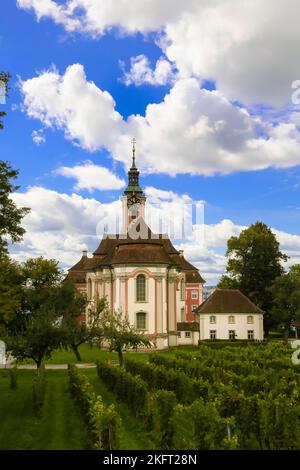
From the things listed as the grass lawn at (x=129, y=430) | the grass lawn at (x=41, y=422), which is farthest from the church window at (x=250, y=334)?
the grass lawn at (x=129, y=430)

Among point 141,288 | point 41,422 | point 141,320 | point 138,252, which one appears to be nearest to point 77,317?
point 141,320

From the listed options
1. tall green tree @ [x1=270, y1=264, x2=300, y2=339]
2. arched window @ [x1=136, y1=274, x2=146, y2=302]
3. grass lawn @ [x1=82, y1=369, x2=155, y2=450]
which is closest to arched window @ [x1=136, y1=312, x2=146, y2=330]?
arched window @ [x1=136, y1=274, x2=146, y2=302]

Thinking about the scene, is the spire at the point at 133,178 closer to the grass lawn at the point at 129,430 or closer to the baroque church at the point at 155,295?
the baroque church at the point at 155,295

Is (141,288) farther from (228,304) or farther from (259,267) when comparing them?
(259,267)

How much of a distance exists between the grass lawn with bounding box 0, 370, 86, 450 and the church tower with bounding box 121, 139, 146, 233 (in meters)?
42.2

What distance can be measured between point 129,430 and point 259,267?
47.7 m

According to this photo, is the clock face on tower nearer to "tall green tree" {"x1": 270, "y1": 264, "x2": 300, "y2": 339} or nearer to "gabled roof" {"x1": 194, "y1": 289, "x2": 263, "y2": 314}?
"gabled roof" {"x1": 194, "y1": 289, "x2": 263, "y2": 314}

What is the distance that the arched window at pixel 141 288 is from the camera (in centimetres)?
5328

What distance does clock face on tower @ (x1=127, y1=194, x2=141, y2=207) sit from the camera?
7325cm

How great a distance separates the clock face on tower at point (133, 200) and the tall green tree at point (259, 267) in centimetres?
1549

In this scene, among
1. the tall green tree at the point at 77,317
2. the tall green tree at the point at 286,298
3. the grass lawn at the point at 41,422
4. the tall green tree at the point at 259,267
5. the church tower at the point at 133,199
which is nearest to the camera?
the grass lawn at the point at 41,422

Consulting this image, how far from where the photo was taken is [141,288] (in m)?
53.4
